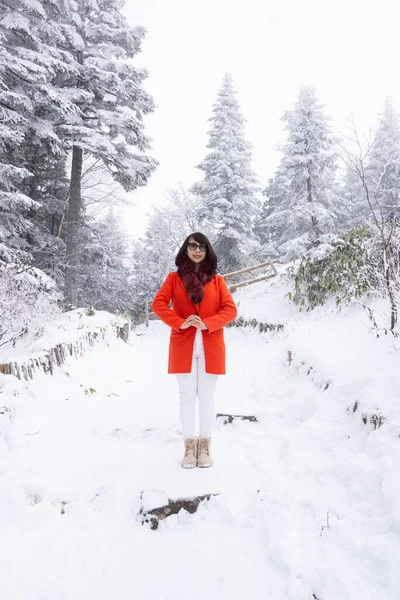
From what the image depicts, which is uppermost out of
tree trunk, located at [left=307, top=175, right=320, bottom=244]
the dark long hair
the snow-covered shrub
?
tree trunk, located at [left=307, top=175, right=320, bottom=244]

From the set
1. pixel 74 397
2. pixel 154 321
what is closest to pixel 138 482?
pixel 74 397

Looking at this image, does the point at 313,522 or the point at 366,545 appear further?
the point at 313,522

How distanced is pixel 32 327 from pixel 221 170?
16.3 metres

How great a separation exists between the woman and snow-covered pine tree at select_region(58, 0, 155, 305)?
27.2ft

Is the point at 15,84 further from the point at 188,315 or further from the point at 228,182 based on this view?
the point at 228,182

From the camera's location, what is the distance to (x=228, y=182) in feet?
65.5

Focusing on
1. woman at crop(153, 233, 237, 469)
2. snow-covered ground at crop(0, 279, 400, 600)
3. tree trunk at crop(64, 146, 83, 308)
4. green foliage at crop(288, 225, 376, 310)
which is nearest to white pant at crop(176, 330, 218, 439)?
woman at crop(153, 233, 237, 469)

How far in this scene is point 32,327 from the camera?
19.9ft

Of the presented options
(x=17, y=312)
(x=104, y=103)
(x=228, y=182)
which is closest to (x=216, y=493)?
(x=17, y=312)

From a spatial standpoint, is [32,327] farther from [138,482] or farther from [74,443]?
[138,482]

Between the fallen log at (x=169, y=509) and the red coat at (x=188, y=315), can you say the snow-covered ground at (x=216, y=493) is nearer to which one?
the fallen log at (x=169, y=509)

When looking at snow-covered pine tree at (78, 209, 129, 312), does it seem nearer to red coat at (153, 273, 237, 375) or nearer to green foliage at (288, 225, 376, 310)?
green foliage at (288, 225, 376, 310)

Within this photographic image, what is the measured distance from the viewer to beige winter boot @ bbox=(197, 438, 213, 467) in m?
3.01

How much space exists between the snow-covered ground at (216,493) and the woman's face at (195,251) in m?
1.89
